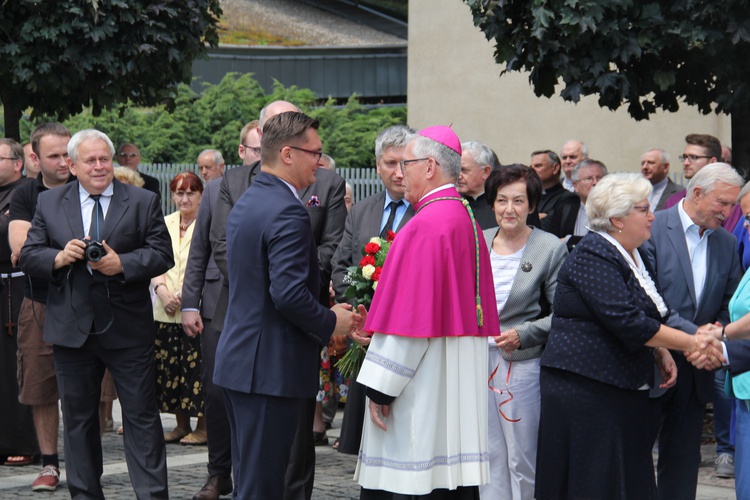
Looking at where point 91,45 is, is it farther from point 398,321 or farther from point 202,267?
point 398,321

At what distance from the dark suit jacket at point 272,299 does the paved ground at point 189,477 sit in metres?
2.32

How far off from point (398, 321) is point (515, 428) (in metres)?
1.82

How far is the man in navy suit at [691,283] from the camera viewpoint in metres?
6.82

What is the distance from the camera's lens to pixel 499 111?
65.8ft

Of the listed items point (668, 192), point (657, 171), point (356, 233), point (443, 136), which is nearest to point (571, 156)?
point (657, 171)

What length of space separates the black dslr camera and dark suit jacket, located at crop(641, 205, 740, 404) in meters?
3.32

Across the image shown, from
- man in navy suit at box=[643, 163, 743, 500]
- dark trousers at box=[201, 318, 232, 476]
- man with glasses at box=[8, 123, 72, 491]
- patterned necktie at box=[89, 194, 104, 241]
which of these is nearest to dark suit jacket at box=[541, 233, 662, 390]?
man in navy suit at box=[643, 163, 743, 500]

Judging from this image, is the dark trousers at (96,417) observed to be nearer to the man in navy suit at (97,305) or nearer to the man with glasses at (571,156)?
the man in navy suit at (97,305)

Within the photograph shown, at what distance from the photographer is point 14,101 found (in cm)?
1295

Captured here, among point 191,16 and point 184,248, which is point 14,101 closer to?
point 191,16

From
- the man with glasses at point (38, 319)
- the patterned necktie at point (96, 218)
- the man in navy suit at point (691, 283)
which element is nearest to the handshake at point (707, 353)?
the man in navy suit at point (691, 283)

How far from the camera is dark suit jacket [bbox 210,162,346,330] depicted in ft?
24.0

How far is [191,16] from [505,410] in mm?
7396

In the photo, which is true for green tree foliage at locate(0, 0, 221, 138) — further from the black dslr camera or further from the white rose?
the white rose
